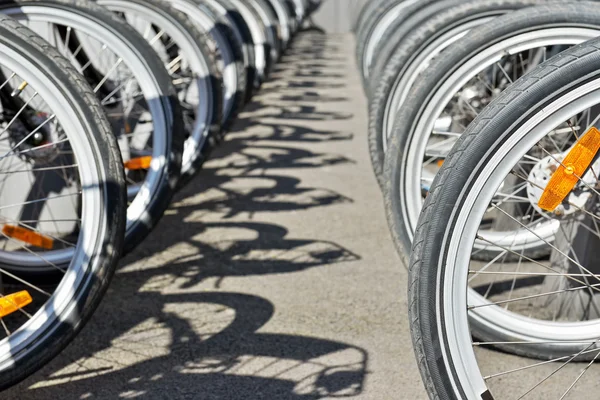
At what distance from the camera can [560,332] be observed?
2.64 m

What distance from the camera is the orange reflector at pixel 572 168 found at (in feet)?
6.45

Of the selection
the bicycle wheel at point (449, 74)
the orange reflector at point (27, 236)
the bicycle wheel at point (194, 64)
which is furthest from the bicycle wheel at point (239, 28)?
the bicycle wheel at point (449, 74)

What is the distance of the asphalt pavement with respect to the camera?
8.57ft

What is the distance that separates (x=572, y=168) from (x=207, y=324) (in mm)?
1513

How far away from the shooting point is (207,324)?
9.93 ft

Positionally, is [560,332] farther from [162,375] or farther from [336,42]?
[336,42]

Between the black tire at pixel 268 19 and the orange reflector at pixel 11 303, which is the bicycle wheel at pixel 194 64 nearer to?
the orange reflector at pixel 11 303

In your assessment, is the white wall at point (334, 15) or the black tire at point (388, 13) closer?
the black tire at point (388, 13)

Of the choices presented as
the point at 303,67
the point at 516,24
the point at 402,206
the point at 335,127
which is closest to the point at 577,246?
the point at 402,206

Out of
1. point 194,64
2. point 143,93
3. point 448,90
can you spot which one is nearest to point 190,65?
point 194,64

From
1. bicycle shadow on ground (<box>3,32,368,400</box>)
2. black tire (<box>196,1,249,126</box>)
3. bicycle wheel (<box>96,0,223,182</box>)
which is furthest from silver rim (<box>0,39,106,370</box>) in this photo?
black tire (<box>196,1,249,126</box>)

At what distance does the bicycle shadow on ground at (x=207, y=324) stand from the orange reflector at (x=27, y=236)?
1.07ft

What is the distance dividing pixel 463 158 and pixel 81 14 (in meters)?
1.79

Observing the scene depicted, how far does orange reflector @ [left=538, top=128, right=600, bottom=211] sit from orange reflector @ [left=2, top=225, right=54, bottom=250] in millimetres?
1998
